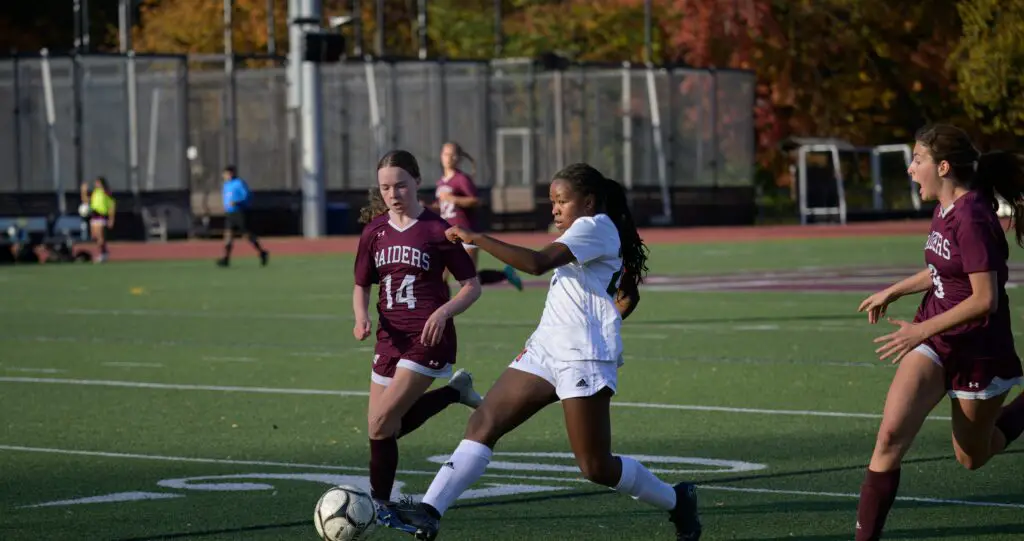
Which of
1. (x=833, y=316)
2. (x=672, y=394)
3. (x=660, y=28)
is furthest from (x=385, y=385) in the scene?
(x=660, y=28)

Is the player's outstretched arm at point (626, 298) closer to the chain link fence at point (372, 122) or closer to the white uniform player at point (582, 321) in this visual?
the white uniform player at point (582, 321)

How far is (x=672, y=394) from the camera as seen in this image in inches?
538

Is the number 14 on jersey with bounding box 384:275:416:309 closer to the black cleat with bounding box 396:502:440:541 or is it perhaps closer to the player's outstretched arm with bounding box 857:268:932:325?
the black cleat with bounding box 396:502:440:541

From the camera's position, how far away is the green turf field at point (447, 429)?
852cm

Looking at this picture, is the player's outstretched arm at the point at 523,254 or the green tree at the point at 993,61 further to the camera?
the green tree at the point at 993,61

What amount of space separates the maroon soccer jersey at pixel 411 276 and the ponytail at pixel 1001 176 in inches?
96.1

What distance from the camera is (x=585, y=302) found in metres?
7.55

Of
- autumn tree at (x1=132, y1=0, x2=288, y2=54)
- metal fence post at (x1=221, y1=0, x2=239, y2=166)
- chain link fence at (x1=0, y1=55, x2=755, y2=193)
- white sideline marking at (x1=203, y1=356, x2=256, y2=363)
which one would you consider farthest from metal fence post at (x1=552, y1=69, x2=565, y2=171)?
white sideline marking at (x1=203, y1=356, x2=256, y2=363)

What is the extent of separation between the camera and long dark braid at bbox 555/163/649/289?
7699mm

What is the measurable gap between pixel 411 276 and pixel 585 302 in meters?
1.39

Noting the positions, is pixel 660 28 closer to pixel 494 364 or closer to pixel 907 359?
pixel 494 364

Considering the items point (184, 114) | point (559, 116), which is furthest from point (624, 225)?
point (559, 116)

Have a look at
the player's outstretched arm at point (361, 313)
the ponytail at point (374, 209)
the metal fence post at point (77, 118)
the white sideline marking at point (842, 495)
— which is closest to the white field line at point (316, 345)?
the white sideline marking at point (842, 495)

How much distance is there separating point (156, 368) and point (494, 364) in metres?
2.82
